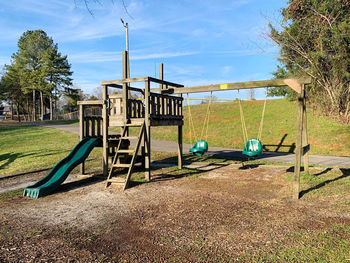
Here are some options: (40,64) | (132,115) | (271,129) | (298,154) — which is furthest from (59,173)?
(40,64)

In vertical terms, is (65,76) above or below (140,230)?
above

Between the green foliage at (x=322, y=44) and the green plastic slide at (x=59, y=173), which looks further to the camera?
the green foliage at (x=322, y=44)

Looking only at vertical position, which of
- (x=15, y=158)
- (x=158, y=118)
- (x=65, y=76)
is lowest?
(x=15, y=158)

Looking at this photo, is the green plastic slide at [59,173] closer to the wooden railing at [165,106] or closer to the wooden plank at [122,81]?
the wooden plank at [122,81]

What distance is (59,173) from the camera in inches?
276

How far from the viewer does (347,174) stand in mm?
8023

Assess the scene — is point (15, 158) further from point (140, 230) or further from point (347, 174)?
point (347, 174)

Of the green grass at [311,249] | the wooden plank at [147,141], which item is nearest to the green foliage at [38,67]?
the wooden plank at [147,141]

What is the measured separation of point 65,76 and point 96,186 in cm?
4496

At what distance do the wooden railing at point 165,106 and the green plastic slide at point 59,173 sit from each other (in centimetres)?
207

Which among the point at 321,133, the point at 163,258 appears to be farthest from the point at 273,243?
the point at 321,133

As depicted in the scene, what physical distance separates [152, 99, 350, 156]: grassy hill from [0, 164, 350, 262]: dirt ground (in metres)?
8.49

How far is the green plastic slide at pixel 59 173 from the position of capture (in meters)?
6.28

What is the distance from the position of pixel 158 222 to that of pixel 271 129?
1449 cm
